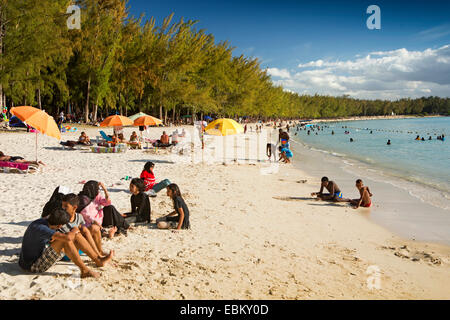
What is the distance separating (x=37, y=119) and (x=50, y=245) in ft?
23.3

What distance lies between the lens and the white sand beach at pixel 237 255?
439cm

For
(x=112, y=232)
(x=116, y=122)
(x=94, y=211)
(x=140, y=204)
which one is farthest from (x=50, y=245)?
(x=116, y=122)

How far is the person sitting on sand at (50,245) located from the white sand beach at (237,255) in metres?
0.16

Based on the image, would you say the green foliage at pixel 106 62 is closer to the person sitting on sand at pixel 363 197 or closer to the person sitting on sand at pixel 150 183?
the person sitting on sand at pixel 150 183

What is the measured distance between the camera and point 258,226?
740 centimetres

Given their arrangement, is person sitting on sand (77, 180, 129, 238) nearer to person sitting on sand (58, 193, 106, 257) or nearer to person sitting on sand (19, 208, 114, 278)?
person sitting on sand (58, 193, 106, 257)

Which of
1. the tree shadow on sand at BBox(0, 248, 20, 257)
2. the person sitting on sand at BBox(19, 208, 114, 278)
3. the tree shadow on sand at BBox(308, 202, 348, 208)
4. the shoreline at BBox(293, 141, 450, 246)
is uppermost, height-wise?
the person sitting on sand at BBox(19, 208, 114, 278)

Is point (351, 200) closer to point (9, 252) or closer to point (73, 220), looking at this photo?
point (73, 220)

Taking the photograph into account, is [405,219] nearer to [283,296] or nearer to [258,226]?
[258,226]

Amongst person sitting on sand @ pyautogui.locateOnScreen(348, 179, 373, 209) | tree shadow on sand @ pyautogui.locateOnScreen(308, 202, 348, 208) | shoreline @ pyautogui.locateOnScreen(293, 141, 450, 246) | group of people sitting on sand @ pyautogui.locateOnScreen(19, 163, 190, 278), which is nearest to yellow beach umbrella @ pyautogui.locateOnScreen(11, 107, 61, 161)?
group of people sitting on sand @ pyautogui.locateOnScreen(19, 163, 190, 278)

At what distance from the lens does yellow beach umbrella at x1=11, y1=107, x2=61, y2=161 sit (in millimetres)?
9844

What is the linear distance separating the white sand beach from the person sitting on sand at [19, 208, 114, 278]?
16 cm

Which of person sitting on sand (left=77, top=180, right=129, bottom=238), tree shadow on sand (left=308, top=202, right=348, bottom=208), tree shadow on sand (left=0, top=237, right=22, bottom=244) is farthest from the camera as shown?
tree shadow on sand (left=308, top=202, right=348, bottom=208)

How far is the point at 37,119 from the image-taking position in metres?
10.0
